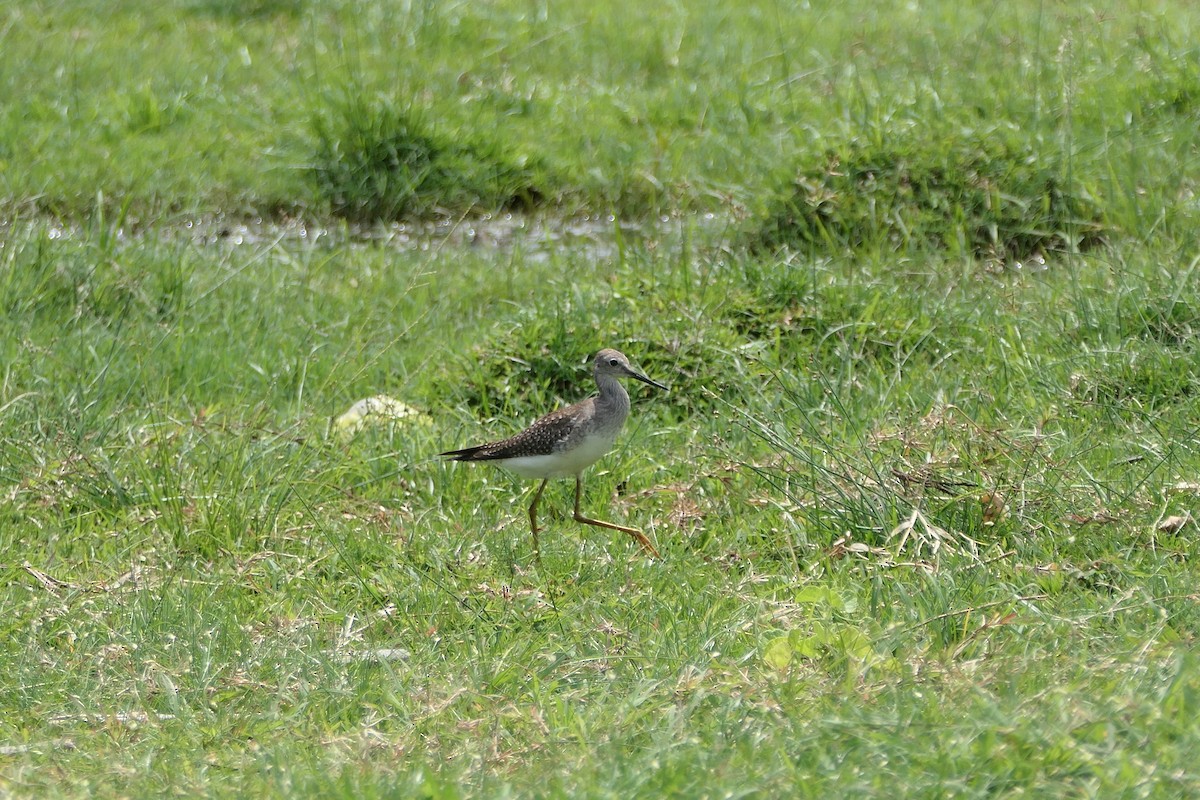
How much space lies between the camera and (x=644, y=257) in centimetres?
730

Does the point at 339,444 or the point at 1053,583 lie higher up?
the point at 1053,583

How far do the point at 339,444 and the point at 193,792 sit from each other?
106 inches

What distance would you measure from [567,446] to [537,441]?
13 centimetres

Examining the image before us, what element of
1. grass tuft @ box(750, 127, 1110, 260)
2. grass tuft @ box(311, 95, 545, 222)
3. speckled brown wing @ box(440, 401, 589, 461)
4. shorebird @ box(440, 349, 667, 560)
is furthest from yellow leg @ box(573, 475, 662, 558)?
grass tuft @ box(311, 95, 545, 222)

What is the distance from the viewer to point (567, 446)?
17.1 ft

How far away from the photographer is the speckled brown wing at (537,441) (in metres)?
5.25

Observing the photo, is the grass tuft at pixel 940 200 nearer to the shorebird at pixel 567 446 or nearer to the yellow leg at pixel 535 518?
the shorebird at pixel 567 446

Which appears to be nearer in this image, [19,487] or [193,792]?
[193,792]

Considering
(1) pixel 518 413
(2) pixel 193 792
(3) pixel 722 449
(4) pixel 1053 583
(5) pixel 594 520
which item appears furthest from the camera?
(1) pixel 518 413

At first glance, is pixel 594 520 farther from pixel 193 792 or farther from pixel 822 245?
pixel 822 245

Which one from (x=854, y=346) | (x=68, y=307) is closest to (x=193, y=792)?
(x=854, y=346)

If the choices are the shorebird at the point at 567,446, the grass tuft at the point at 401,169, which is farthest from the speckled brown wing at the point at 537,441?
the grass tuft at the point at 401,169

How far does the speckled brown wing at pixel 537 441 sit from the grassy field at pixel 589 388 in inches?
9.9

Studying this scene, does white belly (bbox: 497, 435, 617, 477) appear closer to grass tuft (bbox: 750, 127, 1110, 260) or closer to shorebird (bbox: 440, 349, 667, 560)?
shorebird (bbox: 440, 349, 667, 560)
